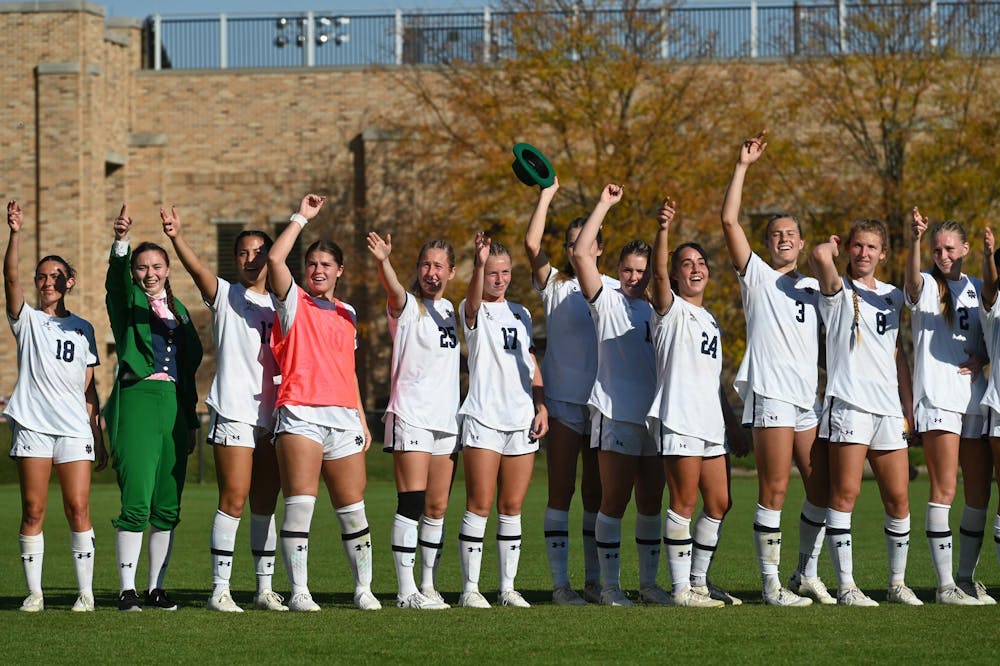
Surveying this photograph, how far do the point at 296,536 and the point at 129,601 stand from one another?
1128 mm

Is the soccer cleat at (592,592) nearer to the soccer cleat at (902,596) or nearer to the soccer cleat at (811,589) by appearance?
the soccer cleat at (811,589)

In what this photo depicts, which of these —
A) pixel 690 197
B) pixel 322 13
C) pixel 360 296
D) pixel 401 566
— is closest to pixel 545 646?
pixel 401 566

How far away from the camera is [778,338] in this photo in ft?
29.6

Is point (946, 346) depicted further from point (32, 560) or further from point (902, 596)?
point (32, 560)

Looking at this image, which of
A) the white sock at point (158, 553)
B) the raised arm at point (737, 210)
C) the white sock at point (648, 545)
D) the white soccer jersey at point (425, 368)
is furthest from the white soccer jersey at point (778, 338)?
the white sock at point (158, 553)

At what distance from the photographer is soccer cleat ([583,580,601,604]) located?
9539 mm

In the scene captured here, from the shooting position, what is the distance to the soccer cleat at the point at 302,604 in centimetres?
886

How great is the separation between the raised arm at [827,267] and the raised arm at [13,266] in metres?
4.73

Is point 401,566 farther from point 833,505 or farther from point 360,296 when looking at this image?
point 360,296

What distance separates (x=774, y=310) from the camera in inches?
356

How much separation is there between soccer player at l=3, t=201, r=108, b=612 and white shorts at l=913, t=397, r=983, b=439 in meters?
5.16

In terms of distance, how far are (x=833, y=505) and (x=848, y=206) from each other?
950 inches

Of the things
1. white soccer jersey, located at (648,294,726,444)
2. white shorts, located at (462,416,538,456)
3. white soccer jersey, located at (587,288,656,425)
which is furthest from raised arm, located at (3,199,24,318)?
white soccer jersey, located at (648,294,726,444)

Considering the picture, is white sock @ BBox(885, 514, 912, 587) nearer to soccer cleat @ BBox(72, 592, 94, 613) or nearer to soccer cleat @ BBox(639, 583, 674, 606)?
soccer cleat @ BBox(639, 583, 674, 606)
